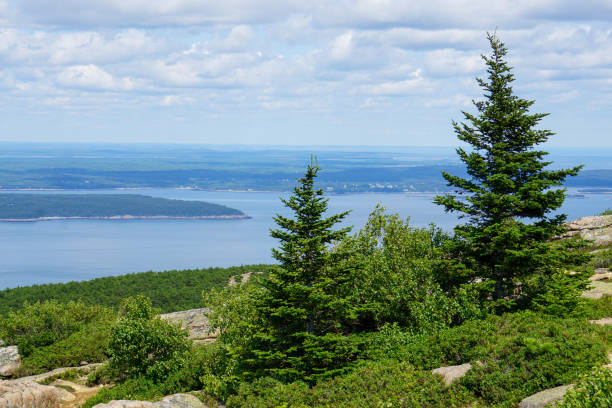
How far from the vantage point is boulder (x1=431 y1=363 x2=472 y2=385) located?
1961cm

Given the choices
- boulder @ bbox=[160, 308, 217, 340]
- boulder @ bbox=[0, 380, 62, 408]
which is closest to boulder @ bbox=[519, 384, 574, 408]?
boulder @ bbox=[0, 380, 62, 408]

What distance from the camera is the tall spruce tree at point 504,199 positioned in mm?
26328

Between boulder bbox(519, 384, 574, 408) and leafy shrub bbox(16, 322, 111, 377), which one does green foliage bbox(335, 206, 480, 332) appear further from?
leafy shrub bbox(16, 322, 111, 377)

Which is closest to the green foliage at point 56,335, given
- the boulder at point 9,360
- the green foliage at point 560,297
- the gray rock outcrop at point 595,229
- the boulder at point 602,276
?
the boulder at point 9,360

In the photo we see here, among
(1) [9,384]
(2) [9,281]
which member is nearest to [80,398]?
(1) [9,384]

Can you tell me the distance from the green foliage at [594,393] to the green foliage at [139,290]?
64529 millimetres

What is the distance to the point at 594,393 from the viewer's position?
12.5 m

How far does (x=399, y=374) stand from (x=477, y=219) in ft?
35.9

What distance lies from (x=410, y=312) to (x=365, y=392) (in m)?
7.36

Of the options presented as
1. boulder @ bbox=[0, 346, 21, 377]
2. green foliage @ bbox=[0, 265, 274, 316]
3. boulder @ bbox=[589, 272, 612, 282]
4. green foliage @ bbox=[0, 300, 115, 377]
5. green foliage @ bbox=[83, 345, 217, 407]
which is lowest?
green foliage @ bbox=[0, 265, 274, 316]

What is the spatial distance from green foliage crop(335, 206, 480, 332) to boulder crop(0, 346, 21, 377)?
2649cm

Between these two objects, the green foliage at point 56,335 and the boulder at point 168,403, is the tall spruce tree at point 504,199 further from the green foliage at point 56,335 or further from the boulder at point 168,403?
the green foliage at point 56,335

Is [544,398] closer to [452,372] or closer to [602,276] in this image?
[452,372]

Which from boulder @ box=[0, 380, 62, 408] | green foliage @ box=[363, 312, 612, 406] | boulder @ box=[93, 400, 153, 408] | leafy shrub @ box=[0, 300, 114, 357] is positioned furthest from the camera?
leafy shrub @ box=[0, 300, 114, 357]
